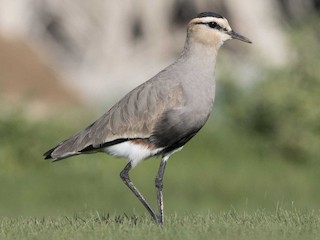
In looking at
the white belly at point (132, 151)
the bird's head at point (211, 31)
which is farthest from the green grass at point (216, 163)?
the bird's head at point (211, 31)

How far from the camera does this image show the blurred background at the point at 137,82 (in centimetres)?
1574

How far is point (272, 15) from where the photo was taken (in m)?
21.5

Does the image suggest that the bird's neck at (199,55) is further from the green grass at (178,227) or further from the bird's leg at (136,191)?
the green grass at (178,227)

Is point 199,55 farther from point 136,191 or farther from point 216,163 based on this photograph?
point 216,163

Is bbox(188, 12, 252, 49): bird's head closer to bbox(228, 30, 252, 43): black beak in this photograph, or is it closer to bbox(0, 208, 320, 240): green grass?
bbox(228, 30, 252, 43): black beak

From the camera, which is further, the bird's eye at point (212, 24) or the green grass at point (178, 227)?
the bird's eye at point (212, 24)

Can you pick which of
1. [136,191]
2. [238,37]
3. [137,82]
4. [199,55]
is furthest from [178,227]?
[137,82]

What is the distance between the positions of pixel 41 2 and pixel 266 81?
20.6 ft

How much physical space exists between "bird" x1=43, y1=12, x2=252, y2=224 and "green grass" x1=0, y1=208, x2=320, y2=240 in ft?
1.45

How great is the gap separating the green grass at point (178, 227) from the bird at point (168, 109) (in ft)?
1.45

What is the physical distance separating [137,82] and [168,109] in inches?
492

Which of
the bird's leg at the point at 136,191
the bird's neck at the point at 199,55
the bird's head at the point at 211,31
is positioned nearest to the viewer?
the bird's neck at the point at 199,55

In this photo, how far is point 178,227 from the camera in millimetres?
10172

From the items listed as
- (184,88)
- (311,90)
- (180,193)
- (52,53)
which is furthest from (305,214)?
(52,53)
